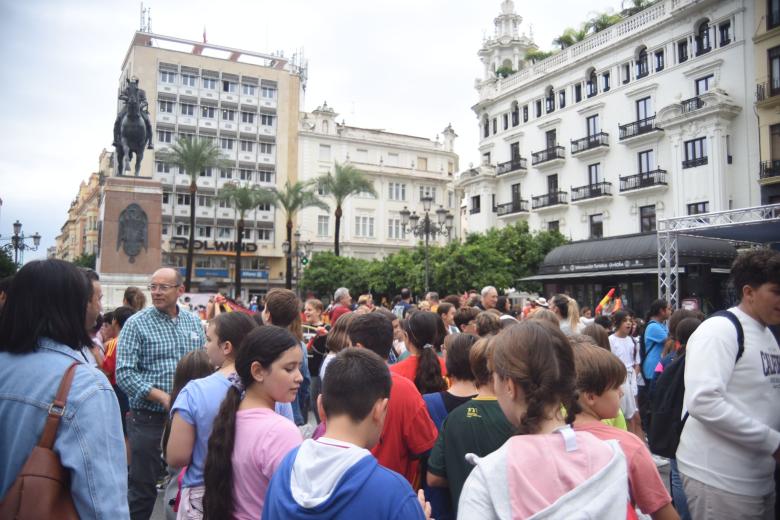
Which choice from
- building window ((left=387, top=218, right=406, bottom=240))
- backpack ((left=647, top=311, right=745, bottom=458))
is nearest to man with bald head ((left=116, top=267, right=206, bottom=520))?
backpack ((left=647, top=311, right=745, bottom=458))

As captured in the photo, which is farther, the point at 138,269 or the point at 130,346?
the point at 138,269

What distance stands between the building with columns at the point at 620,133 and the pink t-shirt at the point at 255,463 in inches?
1035

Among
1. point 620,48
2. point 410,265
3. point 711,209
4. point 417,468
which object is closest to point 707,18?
point 620,48

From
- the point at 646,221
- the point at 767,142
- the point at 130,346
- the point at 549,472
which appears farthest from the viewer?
the point at 646,221

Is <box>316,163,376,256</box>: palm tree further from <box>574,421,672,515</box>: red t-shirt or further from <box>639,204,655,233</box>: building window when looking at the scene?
<box>574,421,672,515</box>: red t-shirt

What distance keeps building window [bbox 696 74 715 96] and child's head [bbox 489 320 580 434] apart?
34411 millimetres

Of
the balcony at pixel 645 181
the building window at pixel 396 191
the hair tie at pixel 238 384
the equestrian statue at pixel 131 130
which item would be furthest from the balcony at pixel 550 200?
the hair tie at pixel 238 384

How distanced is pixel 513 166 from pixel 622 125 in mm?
8935

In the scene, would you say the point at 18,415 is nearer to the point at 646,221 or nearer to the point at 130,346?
the point at 130,346

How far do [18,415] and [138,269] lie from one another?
54.1ft

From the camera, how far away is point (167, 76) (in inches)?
2181

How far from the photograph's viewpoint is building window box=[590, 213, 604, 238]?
36.1 metres


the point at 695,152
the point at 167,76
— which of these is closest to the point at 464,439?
the point at 695,152

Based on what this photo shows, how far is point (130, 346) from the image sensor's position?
15.4 ft
